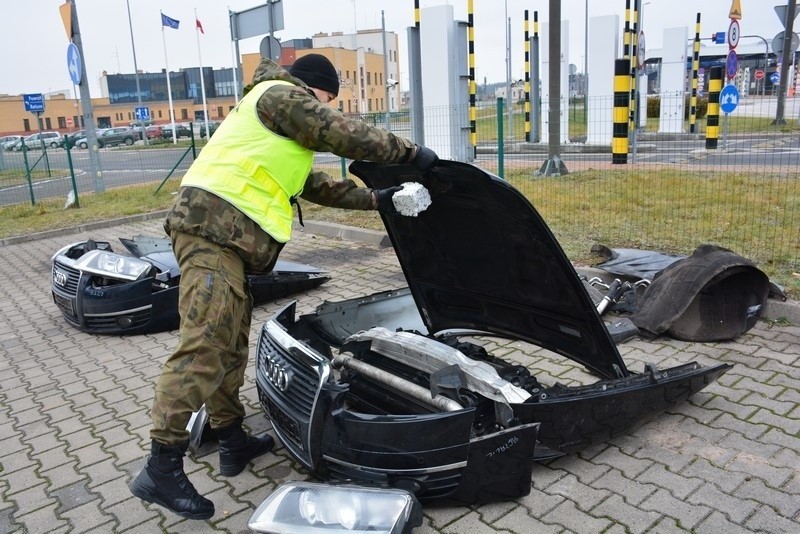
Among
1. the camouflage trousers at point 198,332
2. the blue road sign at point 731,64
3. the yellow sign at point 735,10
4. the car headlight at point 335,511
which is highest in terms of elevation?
the yellow sign at point 735,10

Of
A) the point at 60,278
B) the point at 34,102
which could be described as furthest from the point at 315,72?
the point at 34,102

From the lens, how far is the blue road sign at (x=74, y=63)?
42.4 feet

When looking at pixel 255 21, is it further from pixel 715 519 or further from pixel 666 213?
pixel 715 519

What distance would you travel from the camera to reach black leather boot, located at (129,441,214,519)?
2.71 meters

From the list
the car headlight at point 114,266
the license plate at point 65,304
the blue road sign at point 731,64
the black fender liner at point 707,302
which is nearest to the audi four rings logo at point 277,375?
the car headlight at point 114,266

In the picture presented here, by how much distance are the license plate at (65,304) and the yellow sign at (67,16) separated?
960 centimetres

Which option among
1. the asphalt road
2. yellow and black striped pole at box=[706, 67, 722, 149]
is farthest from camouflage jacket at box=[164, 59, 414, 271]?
yellow and black striped pole at box=[706, 67, 722, 149]

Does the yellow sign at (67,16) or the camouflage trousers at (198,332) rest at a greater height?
the yellow sign at (67,16)

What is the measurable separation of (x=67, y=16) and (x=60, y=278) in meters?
9.77

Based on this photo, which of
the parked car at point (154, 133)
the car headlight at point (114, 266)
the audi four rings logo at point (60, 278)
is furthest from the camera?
the parked car at point (154, 133)

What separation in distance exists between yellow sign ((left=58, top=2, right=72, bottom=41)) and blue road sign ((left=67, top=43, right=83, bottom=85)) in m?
0.32

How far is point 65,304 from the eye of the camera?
545cm

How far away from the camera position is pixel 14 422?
3.98m

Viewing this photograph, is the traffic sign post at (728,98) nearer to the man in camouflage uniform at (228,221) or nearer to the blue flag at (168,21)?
the man in camouflage uniform at (228,221)
